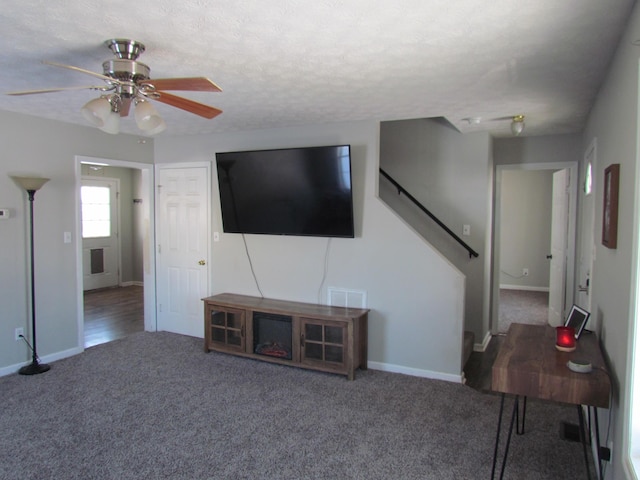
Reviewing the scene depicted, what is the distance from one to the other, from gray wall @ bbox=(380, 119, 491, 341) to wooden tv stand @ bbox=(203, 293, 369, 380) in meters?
1.39

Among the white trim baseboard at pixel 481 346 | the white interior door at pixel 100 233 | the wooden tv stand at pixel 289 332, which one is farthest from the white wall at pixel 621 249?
the white interior door at pixel 100 233

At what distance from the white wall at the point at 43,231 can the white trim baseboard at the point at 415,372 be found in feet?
9.85

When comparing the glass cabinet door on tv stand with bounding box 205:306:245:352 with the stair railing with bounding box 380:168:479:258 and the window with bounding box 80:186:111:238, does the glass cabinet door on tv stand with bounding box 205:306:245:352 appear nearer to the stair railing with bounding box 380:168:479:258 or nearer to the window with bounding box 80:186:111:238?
the stair railing with bounding box 380:168:479:258

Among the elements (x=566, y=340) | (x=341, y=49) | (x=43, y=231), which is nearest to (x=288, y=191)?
(x=341, y=49)

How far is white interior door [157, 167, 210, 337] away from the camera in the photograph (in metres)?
4.89

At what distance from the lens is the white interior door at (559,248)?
4.93m

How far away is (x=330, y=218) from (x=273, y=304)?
102 centimetres

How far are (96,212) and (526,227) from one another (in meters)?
7.83

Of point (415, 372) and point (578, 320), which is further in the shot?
point (415, 372)

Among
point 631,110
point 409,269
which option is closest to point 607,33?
point 631,110

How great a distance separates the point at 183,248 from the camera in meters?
5.02

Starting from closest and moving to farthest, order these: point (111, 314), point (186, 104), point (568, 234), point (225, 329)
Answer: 1. point (186, 104)
2. point (225, 329)
3. point (568, 234)
4. point (111, 314)

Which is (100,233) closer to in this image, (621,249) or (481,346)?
(481,346)

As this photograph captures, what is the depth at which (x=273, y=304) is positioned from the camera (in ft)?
13.9
